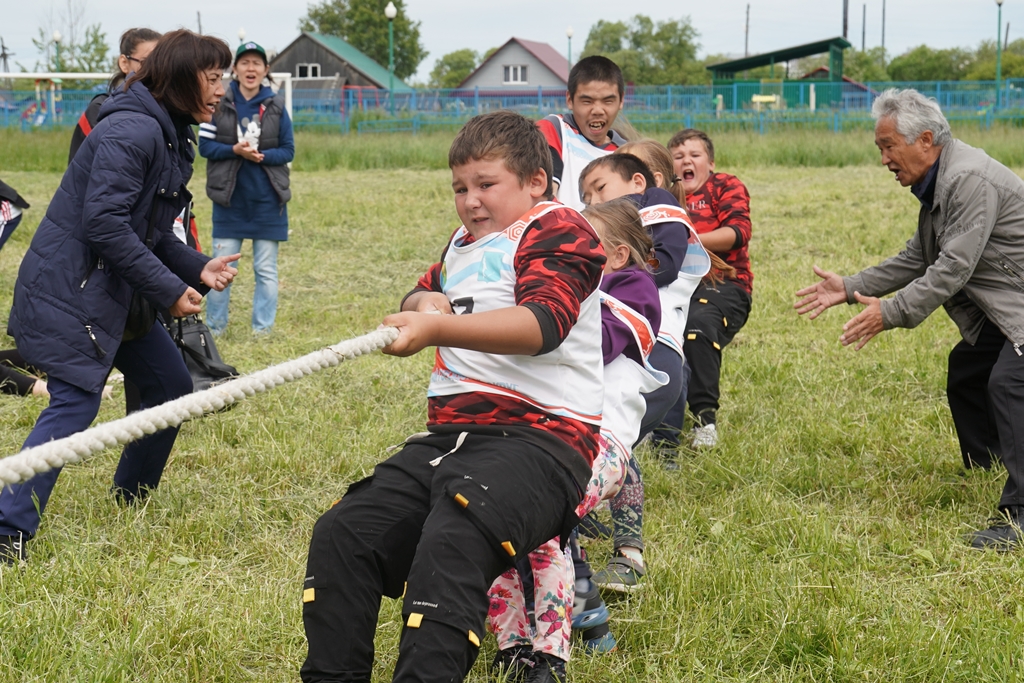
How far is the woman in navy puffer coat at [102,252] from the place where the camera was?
3496 millimetres

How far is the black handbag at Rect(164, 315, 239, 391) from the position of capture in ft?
18.1

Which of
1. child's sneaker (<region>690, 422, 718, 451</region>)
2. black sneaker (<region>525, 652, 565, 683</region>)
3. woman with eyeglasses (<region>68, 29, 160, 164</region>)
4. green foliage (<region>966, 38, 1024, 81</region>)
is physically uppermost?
green foliage (<region>966, 38, 1024, 81</region>)

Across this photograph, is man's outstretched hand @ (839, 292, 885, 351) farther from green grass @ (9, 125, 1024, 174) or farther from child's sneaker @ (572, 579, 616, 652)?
green grass @ (9, 125, 1024, 174)

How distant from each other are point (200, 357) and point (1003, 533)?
13.2 ft

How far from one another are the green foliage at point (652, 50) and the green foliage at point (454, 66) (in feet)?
36.6

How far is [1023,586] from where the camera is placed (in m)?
3.36

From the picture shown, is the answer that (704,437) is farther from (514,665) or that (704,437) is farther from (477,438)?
(477,438)

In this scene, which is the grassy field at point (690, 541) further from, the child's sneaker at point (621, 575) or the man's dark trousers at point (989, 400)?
the man's dark trousers at point (989, 400)

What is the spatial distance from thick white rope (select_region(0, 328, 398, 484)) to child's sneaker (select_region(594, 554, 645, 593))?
1.55 m

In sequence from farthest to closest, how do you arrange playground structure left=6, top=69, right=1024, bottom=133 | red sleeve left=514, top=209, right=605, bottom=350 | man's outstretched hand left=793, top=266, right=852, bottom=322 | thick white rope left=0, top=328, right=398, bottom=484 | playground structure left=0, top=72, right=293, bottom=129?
1. playground structure left=0, top=72, right=293, bottom=129
2. playground structure left=6, top=69, right=1024, bottom=133
3. man's outstretched hand left=793, top=266, right=852, bottom=322
4. red sleeve left=514, top=209, right=605, bottom=350
5. thick white rope left=0, top=328, right=398, bottom=484

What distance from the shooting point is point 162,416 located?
1.91 metres

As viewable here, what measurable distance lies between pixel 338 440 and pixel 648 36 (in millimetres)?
84608

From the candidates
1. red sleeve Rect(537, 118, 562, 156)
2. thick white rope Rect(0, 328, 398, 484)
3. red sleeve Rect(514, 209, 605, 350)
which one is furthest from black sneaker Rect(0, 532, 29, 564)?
red sleeve Rect(537, 118, 562, 156)

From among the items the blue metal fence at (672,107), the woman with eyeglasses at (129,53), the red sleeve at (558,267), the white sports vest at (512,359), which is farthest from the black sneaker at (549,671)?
the blue metal fence at (672,107)
